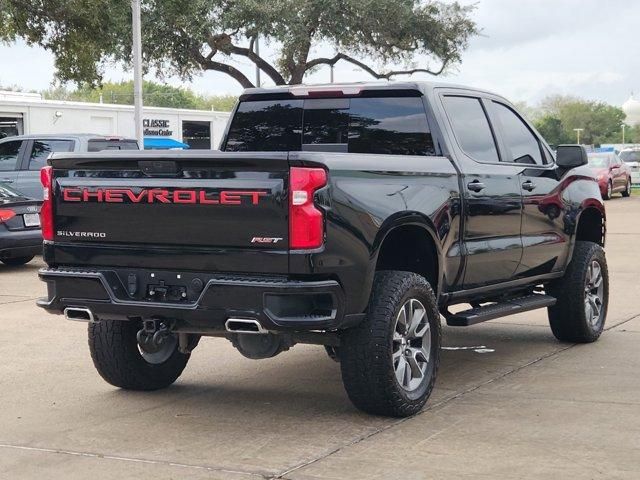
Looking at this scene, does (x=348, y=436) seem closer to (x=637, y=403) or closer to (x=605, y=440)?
(x=605, y=440)

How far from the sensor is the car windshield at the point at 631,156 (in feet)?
141

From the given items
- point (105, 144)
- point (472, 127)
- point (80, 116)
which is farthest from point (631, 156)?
point (472, 127)

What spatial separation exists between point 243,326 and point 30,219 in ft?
32.2

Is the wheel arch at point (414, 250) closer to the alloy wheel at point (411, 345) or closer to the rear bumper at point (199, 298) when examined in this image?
the alloy wheel at point (411, 345)

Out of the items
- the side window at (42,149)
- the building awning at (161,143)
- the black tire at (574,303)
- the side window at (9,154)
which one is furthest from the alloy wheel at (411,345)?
the building awning at (161,143)

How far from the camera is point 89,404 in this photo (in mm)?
7020

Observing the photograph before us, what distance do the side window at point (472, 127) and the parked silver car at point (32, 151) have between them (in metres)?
10.7

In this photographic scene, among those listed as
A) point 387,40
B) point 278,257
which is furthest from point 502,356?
point 387,40

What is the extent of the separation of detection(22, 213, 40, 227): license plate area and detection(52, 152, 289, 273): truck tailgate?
8.69 metres

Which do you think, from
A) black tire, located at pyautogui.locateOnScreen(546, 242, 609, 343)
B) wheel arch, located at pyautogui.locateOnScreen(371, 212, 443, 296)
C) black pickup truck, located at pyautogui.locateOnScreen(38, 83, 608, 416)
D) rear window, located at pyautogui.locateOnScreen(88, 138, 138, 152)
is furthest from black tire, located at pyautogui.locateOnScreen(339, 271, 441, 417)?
rear window, located at pyautogui.locateOnScreen(88, 138, 138, 152)

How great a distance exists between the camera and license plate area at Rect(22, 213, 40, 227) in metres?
15.1

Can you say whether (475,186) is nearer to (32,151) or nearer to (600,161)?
(32,151)

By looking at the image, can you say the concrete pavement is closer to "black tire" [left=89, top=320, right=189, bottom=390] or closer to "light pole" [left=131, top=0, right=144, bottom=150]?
"black tire" [left=89, top=320, right=189, bottom=390]

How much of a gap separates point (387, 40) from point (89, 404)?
1431 inches
